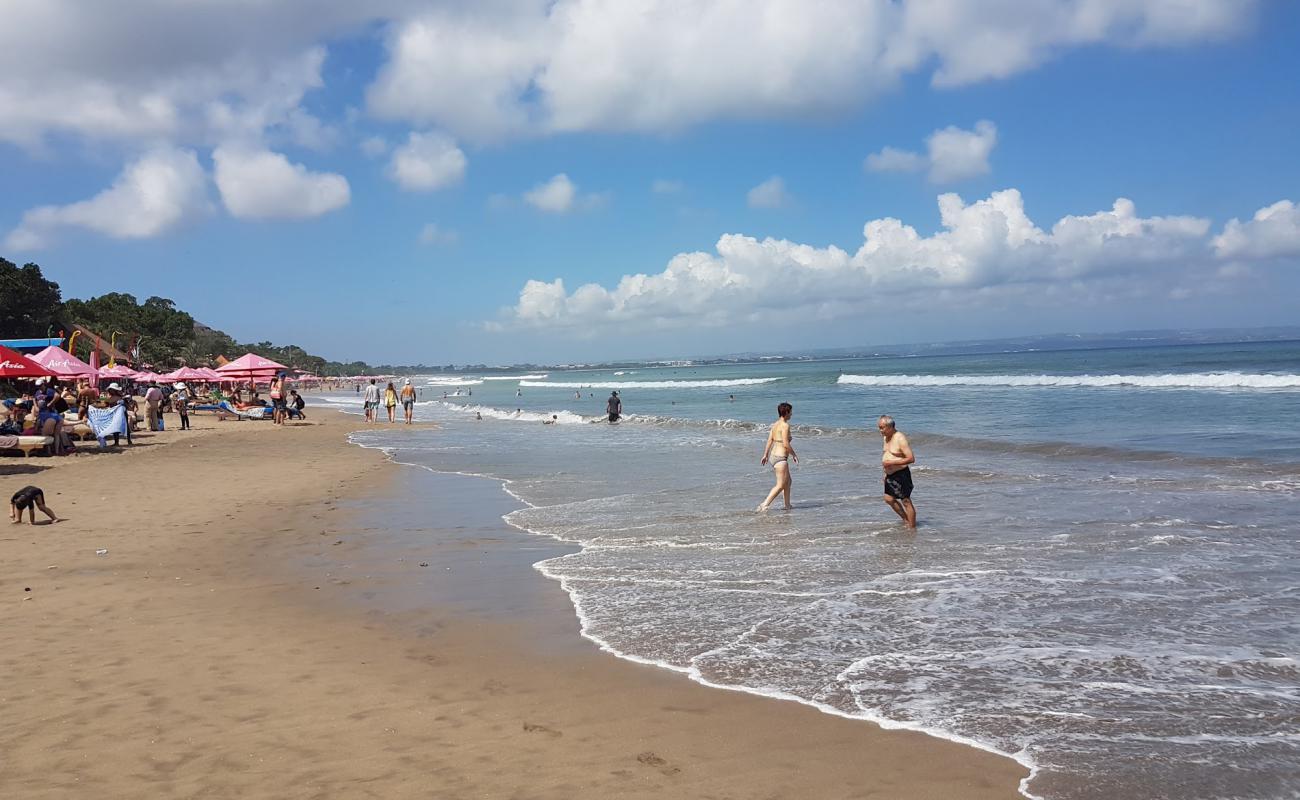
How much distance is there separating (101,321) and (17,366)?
62616 mm

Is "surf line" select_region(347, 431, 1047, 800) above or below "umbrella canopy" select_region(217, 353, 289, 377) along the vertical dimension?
below

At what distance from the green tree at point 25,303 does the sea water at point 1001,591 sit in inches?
1922

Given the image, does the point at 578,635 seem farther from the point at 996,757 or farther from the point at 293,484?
the point at 293,484

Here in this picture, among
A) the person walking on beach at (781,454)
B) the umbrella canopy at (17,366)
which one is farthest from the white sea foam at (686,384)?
the person walking on beach at (781,454)

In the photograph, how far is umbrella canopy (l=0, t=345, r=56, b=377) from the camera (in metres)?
16.4

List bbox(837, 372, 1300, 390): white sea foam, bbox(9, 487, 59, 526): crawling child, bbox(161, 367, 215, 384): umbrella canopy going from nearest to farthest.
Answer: bbox(9, 487, 59, 526): crawling child
bbox(837, 372, 1300, 390): white sea foam
bbox(161, 367, 215, 384): umbrella canopy

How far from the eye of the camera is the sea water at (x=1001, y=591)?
465cm

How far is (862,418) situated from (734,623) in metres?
26.5

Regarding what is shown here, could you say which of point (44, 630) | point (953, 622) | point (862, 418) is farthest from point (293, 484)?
point (862, 418)

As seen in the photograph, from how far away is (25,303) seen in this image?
54.3 meters

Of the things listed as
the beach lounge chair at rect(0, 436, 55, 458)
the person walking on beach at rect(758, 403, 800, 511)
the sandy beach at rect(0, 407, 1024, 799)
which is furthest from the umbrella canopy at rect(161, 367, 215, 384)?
the person walking on beach at rect(758, 403, 800, 511)

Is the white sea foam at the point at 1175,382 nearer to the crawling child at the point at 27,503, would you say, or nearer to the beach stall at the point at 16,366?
the crawling child at the point at 27,503

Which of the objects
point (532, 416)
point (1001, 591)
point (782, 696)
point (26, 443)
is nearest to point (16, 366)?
point (26, 443)

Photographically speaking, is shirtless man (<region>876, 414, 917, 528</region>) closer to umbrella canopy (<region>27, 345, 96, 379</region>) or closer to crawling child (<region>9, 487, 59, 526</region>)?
crawling child (<region>9, 487, 59, 526</region>)
